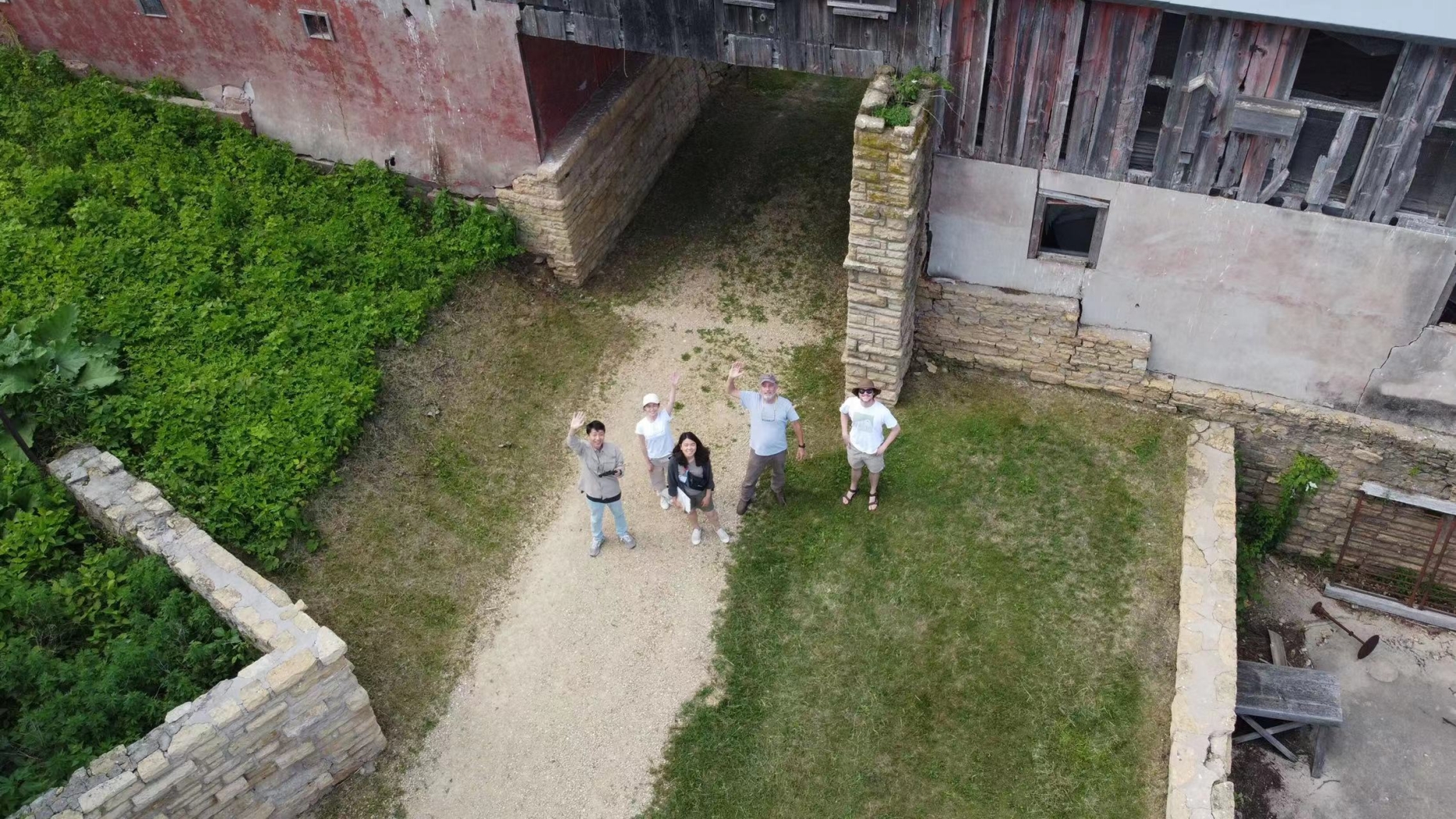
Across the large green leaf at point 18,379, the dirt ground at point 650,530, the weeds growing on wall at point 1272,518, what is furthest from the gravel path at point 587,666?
the weeds growing on wall at point 1272,518

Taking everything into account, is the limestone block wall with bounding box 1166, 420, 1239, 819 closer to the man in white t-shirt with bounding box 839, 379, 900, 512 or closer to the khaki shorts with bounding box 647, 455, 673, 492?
the man in white t-shirt with bounding box 839, 379, 900, 512

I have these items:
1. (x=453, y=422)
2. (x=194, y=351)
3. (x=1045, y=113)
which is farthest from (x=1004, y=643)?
(x=194, y=351)

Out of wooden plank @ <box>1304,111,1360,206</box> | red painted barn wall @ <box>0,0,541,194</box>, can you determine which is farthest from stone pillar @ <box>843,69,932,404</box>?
red painted barn wall @ <box>0,0,541,194</box>

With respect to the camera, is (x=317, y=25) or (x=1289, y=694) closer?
(x=1289, y=694)

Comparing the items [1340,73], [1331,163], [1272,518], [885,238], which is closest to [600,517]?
[885,238]

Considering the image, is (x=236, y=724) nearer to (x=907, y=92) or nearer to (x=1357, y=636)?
(x=907, y=92)

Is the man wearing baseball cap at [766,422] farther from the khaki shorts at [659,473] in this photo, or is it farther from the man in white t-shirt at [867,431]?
the khaki shorts at [659,473]

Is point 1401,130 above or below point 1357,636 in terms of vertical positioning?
above
